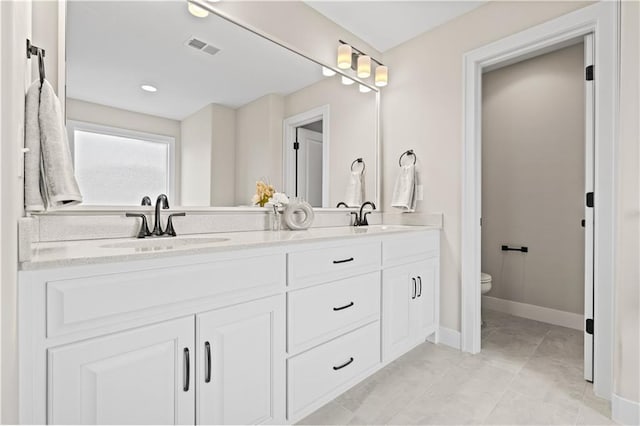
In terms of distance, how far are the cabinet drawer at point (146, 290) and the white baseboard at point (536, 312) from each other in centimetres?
275

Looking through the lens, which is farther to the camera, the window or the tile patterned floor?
the tile patterned floor

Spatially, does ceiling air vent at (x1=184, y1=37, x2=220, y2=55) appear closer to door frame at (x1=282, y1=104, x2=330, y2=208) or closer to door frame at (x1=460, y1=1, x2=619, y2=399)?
door frame at (x1=282, y1=104, x2=330, y2=208)

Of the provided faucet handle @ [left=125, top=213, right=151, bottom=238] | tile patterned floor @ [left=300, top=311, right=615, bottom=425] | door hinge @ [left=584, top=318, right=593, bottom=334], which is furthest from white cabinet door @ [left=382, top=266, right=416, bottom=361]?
faucet handle @ [left=125, top=213, right=151, bottom=238]

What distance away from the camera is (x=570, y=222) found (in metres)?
2.72

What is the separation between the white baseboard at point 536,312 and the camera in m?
2.68

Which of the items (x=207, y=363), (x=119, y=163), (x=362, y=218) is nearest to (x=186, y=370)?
(x=207, y=363)

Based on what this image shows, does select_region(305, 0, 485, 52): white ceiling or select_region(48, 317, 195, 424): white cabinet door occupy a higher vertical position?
select_region(305, 0, 485, 52): white ceiling

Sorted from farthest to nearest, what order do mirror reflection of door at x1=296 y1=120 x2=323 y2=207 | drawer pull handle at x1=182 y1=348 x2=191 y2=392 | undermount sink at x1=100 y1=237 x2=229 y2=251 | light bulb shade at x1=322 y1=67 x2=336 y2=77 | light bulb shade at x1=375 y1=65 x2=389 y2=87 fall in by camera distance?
light bulb shade at x1=375 y1=65 x2=389 y2=87 → light bulb shade at x1=322 y1=67 x2=336 y2=77 → mirror reflection of door at x1=296 y1=120 x2=323 y2=207 → undermount sink at x1=100 y1=237 x2=229 y2=251 → drawer pull handle at x1=182 y1=348 x2=191 y2=392

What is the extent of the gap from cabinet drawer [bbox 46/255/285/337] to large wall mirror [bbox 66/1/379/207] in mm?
670

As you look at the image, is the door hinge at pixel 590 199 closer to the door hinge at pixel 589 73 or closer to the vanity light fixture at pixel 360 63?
the door hinge at pixel 589 73

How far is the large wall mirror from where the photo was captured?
54.8 inches

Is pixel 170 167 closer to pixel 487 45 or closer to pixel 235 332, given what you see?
pixel 235 332

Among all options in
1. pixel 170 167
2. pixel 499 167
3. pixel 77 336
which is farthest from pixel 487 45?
pixel 77 336
